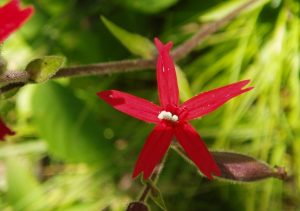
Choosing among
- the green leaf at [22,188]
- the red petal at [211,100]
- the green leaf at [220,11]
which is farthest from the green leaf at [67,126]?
the red petal at [211,100]

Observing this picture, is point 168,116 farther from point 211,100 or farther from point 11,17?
point 11,17

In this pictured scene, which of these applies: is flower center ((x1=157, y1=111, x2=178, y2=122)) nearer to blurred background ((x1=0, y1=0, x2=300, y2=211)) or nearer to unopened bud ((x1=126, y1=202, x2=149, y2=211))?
unopened bud ((x1=126, y1=202, x2=149, y2=211))

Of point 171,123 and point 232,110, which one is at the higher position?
point 232,110

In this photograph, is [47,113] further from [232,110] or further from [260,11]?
[260,11]

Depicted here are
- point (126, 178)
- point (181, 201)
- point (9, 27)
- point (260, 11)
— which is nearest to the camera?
point (9, 27)

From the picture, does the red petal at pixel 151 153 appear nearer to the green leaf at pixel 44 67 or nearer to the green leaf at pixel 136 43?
the green leaf at pixel 44 67

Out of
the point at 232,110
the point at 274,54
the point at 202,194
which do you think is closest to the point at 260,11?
the point at 274,54

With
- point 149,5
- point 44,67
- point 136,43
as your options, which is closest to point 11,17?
point 44,67
